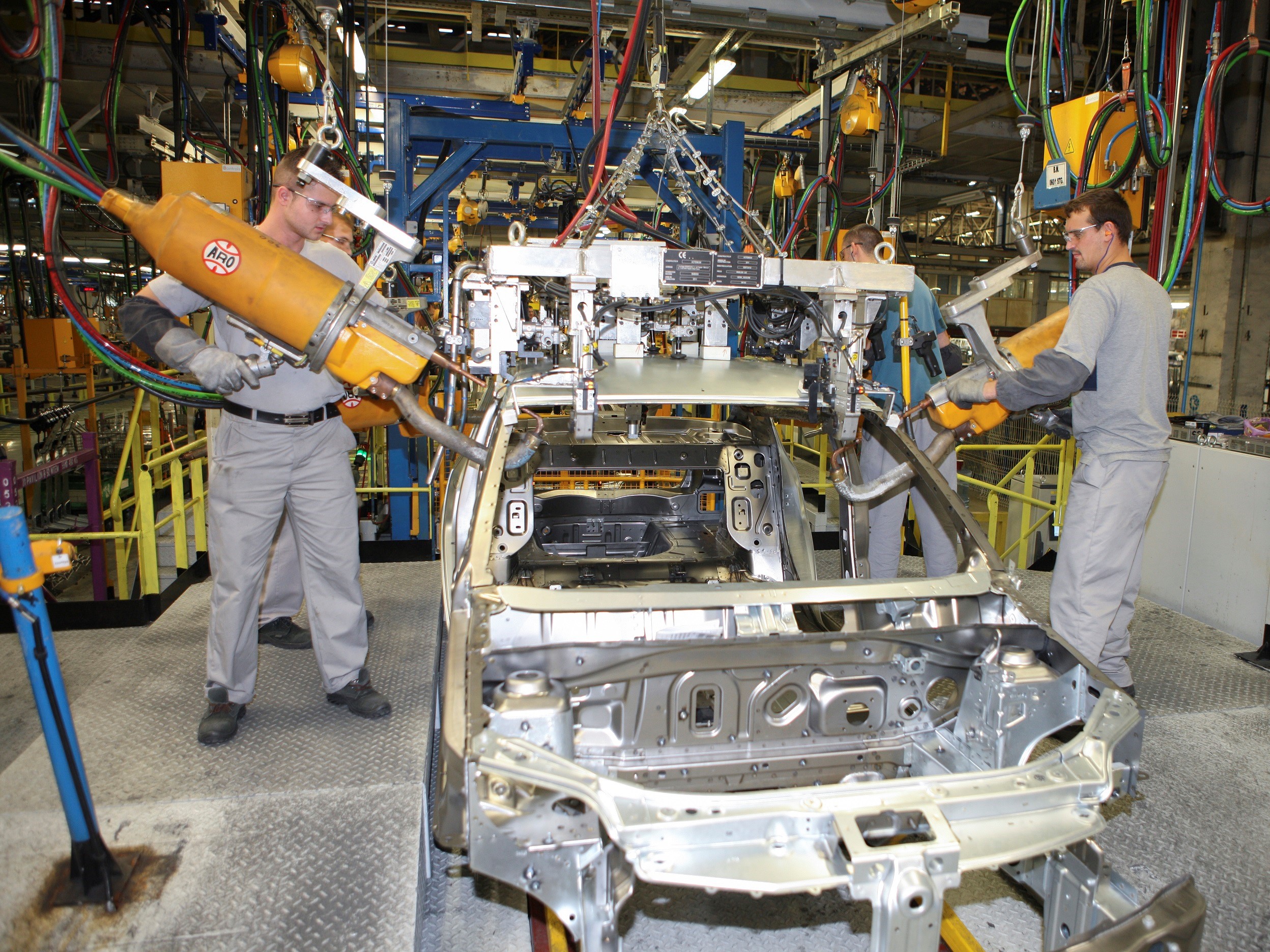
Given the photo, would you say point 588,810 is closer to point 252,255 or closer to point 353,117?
point 252,255

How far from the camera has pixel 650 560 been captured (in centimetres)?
415

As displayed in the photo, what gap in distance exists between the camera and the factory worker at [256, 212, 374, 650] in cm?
371

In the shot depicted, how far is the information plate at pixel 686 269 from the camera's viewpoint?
2.63 m

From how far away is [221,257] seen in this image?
2312 mm

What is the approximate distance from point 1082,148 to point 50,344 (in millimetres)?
8123

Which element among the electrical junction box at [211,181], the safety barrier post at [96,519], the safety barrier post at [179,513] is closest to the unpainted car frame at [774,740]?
the electrical junction box at [211,181]

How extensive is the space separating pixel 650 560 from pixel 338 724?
169 centimetres

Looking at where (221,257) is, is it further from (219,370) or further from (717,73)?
(717,73)

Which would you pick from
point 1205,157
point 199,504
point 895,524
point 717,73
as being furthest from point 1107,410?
point 199,504

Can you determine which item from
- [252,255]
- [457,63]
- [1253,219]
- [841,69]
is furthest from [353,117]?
[1253,219]

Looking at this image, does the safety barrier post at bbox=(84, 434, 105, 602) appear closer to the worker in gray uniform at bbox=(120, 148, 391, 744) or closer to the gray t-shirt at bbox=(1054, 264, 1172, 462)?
the worker in gray uniform at bbox=(120, 148, 391, 744)

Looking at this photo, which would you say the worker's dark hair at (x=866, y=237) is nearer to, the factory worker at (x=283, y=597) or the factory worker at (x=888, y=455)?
the factory worker at (x=888, y=455)

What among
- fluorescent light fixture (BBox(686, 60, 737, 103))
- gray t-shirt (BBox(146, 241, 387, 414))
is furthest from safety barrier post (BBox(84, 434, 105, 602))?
fluorescent light fixture (BBox(686, 60, 737, 103))

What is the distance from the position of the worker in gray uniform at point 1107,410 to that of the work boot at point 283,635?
300 cm
